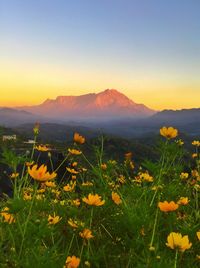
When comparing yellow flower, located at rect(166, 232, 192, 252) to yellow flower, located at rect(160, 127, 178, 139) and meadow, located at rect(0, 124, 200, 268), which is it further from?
yellow flower, located at rect(160, 127, 178, 139)

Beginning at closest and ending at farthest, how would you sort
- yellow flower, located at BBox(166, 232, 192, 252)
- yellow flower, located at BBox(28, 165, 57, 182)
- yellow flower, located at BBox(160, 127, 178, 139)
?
yellow flower, located at BBox(166, 232, 192, 252), yellow flower, located at BBox(28, 165, 57, 182), yellow flower, located at BBox(160, 127, 178, 139)

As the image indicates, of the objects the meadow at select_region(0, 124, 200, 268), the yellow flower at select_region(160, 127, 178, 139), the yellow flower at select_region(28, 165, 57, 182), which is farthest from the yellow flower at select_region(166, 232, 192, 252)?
the yellow flower at select_region(160, 127, 178, 139)

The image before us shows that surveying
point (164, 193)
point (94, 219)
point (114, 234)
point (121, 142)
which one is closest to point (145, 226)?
point (114, 234)

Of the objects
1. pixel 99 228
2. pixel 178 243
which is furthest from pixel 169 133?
pixel 178 243

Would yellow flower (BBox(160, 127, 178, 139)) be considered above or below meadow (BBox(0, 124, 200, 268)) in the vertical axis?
above

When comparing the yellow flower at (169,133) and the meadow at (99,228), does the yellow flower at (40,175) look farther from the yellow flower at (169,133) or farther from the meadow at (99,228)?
the yellow flower at (169,133)

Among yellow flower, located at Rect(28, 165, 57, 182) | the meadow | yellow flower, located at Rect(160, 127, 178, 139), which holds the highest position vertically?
yellow flower, located at Rect(160, 127, 178, 139)

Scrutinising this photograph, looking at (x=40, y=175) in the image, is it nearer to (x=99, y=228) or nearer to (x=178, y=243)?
(x=178, y=243)

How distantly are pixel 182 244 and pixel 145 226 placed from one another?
3.18 feet

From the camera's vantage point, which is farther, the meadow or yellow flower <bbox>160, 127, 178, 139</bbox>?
yellow flower <bbox>160, 127, 178, 139</bbox>

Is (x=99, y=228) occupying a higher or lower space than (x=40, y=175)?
lower

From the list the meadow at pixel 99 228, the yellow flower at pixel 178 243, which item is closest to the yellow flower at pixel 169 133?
the meadow at pixel 99 228

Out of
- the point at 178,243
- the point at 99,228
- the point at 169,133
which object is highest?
the point at 169,133

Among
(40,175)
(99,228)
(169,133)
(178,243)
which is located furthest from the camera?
(169,133)
